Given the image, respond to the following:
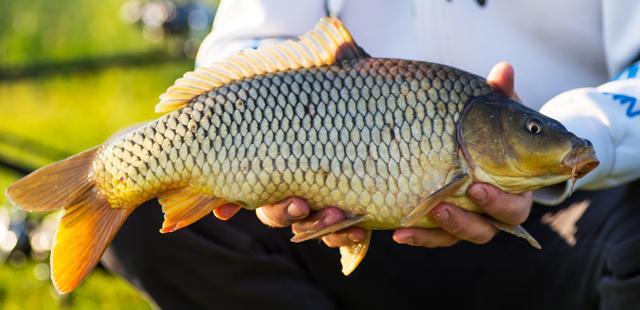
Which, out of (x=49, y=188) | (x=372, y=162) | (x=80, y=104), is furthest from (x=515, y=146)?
(x=80, y=104)

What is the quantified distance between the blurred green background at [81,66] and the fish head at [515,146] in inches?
48.8

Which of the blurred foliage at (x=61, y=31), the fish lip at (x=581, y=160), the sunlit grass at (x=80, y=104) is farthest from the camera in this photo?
the blurred foliage at (x=61, y=31)

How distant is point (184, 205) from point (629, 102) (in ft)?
1.74

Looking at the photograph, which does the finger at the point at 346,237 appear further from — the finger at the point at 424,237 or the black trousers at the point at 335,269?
the black trousers at the point at 335,269

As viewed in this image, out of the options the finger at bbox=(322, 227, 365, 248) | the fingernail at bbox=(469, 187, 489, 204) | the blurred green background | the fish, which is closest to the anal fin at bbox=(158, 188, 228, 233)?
the fish

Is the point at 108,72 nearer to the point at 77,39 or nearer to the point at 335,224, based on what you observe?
the point at 77,39

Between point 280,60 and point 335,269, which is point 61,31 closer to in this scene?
point 335,269

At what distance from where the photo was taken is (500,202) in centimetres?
112

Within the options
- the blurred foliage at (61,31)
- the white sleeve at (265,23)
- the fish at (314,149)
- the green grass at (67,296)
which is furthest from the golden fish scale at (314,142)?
the blurred foliage at (61,31)

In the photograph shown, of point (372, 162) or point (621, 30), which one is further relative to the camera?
point (621, 30)

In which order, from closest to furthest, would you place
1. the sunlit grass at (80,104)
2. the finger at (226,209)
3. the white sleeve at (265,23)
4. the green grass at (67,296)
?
the finger at (226,209), the white sleeve at (265,23), the green grass at (67,296), the sunlit grass at (80,104)

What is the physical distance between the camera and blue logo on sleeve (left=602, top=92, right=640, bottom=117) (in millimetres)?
1277

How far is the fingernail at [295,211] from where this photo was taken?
3.73ft

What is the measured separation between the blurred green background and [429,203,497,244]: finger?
117 cm
